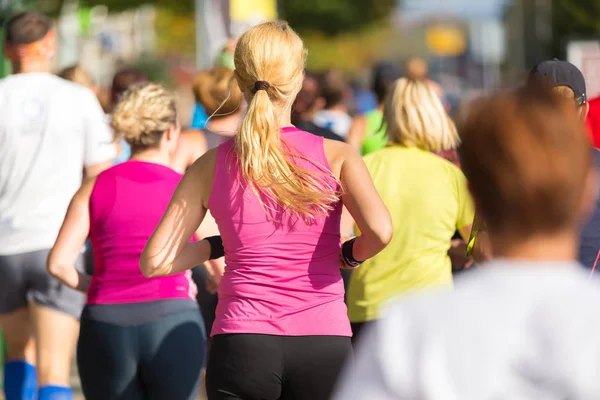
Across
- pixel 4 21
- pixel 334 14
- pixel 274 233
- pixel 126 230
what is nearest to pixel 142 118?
pixel 126 230

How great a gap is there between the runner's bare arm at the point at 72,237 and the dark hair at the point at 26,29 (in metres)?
1.43

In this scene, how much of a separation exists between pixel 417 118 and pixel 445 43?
2555 inches

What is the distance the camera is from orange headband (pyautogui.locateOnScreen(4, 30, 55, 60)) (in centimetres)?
584

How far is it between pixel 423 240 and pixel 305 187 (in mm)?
1519

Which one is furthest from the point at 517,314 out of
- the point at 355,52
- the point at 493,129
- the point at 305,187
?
the point at 355,52

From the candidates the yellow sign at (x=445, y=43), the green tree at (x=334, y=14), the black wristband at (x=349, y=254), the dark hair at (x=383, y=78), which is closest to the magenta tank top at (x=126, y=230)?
the black wristband at (x=349, y=254)

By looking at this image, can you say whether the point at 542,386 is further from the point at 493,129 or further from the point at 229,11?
the point at 229,11

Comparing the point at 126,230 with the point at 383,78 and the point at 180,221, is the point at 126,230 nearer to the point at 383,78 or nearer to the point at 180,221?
the point at 180,221

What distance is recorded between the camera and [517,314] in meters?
1.81

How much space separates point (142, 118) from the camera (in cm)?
470

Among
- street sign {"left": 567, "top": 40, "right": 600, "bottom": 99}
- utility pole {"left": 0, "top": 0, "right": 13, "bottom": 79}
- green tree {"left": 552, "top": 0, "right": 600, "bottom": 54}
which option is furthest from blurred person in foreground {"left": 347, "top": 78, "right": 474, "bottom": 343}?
green tree {"left": 552, "top": 0, "right": 600, "bottom": 54}

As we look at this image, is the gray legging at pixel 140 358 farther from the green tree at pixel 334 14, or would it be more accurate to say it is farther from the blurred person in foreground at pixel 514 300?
the green tree at pixel 334 14

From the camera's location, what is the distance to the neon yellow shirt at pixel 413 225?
16.3ft

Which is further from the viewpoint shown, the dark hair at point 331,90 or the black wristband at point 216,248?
the dark hair at point 331,90
